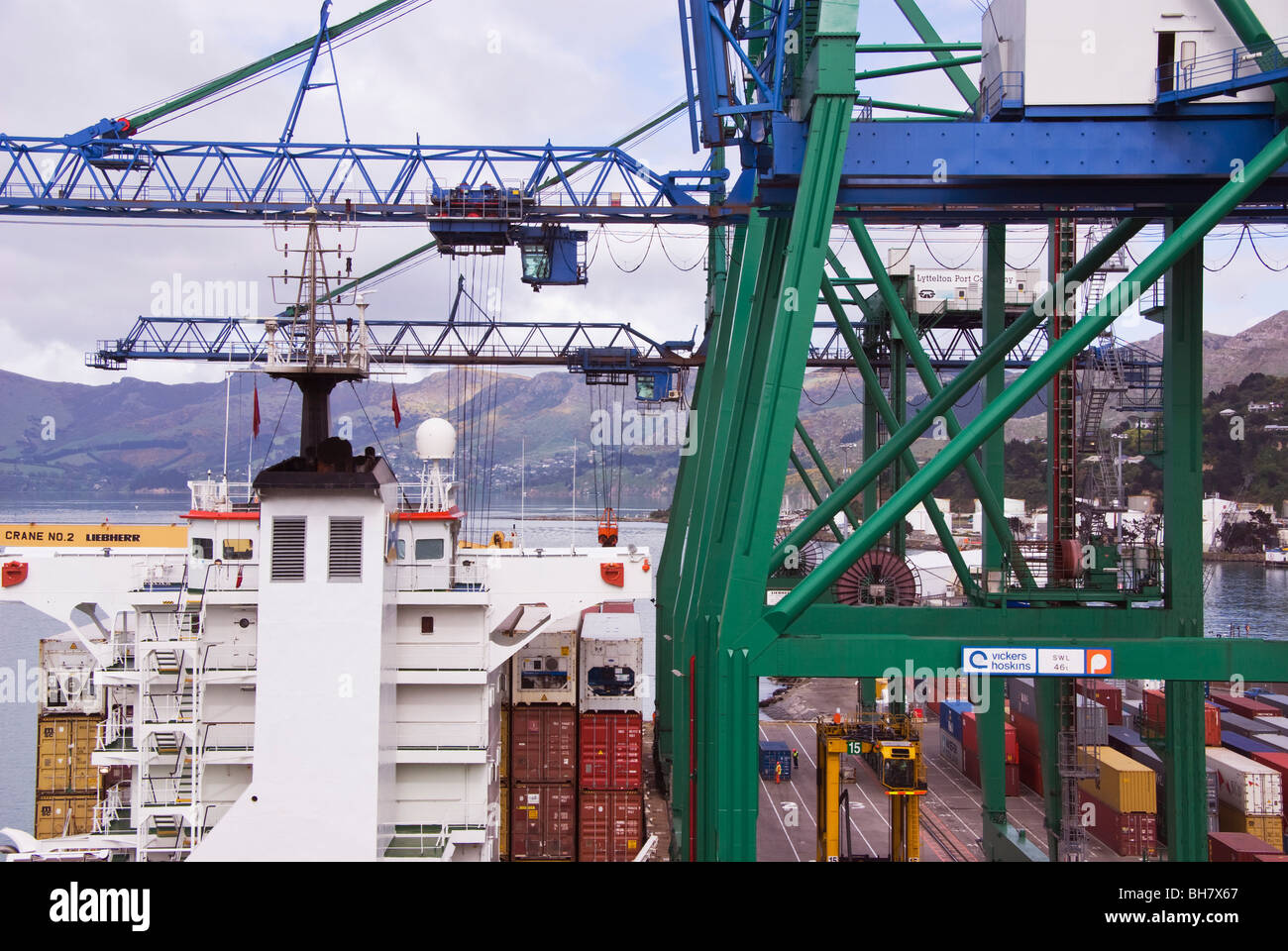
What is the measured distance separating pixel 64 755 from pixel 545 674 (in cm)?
1097

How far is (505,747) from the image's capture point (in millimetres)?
23109

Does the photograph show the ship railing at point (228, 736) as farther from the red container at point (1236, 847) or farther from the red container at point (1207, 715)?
the red container at point (1207, 715)

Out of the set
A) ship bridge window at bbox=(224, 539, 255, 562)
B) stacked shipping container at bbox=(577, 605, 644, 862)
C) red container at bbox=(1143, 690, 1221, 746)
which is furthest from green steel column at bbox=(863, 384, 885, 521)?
ship bridge window at bbox=(224, 539, 255, 562)

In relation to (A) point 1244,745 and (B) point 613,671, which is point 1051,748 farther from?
(A) point 1244,745

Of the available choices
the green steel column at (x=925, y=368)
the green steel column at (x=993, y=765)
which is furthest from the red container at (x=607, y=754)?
the green steel column at (x=925, y=368)

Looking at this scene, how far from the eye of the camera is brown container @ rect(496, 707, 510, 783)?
23000mm

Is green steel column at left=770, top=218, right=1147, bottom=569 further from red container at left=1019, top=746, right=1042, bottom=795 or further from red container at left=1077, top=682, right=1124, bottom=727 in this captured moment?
red container at left=1077, top=682, right=1124, bottom=727

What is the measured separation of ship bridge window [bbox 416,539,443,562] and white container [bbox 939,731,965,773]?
3274 cm

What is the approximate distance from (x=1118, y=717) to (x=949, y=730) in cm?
692

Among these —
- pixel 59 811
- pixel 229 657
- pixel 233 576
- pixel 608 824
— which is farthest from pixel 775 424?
pixel 59 811

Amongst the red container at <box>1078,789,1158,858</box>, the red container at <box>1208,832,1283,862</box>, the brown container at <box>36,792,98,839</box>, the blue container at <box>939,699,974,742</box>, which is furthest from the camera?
the blue container at <box>939,699,974,742</box>

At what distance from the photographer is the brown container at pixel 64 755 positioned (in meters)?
23.5
